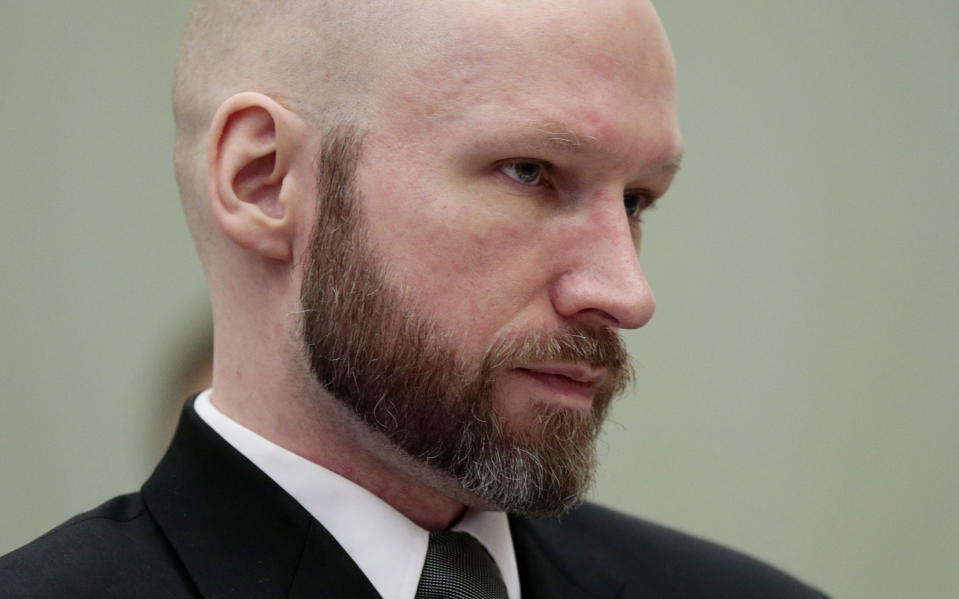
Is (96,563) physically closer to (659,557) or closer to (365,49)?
(365,49)

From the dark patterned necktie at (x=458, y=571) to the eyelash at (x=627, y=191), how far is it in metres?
0.47

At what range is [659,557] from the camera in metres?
1.91

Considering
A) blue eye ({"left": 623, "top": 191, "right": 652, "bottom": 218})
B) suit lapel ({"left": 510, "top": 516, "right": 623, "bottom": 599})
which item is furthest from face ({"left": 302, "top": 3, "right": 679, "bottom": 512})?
suit lapel ({"left": 510, "top": 516, "right": 623, "bottom": 599})

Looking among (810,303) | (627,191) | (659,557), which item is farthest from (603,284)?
(810,303)

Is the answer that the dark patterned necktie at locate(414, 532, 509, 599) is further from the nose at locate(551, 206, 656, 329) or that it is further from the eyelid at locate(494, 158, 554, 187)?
the eyelid at locate(494, 158, 554, 187)

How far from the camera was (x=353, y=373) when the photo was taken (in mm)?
1475

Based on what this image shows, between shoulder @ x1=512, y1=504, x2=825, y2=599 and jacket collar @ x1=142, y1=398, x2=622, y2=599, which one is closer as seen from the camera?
jacket collar @ x1=142, y1=398, x2=622, y2=599

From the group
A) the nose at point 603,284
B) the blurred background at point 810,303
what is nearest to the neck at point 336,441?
the nose at point 603,284

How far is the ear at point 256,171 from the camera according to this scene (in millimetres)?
1517

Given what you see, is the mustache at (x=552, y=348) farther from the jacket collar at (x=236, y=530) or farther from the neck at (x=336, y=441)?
the jacket collar at (x=236, y=530)

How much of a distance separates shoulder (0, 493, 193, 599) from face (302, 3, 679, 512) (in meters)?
0.29

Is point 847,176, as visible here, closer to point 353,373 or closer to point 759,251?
point 759,251

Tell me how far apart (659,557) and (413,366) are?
67 centimetres

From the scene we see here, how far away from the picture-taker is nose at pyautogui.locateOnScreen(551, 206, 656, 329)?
1447 millimetres
